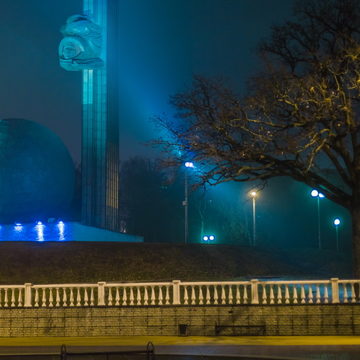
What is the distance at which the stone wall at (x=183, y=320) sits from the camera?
23203 mm

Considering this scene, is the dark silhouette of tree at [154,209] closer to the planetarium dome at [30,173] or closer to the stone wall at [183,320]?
the planetarium dome at [30,173]

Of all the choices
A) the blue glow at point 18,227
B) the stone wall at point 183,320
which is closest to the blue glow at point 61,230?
the blue glow at point 18,227

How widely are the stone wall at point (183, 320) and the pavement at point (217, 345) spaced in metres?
0.51

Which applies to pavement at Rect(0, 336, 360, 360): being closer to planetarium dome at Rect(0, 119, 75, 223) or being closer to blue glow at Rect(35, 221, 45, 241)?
blue glow at Rect(35, 221, 45, 241)

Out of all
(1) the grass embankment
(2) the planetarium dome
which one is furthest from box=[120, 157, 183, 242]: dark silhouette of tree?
(1) the grass embankment

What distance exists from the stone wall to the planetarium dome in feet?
107

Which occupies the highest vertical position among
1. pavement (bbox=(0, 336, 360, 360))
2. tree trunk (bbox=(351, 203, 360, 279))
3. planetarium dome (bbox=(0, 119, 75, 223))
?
planetarium dome (bbox=(0, 119, 75, 223))

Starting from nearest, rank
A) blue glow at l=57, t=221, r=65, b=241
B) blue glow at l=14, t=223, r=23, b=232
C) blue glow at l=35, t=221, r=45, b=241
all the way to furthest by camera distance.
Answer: blue glow at l=14, t=223, r=23, b=232, blue glow at l=35, t=221, r=45, b=241, blue glow at l=57, t=221, r=65, b=241

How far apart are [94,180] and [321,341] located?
42.4 meters

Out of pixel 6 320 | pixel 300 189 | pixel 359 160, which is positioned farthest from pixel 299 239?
pixel 6 320

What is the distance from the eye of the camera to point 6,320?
2408cm

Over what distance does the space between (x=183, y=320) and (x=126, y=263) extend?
2179 cm

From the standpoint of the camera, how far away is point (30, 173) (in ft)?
184

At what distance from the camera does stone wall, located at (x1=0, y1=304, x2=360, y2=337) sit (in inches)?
914
